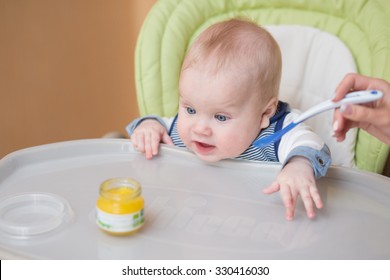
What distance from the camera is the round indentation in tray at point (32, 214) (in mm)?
726

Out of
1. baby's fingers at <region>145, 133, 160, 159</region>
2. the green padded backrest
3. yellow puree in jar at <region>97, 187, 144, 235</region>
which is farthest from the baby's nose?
the green padded backrest

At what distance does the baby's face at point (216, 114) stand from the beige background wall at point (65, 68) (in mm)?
738

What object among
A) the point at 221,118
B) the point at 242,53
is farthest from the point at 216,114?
the point at 242,53

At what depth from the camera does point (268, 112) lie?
989 millimetres

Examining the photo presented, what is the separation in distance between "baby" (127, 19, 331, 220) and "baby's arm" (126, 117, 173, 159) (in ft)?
0.04

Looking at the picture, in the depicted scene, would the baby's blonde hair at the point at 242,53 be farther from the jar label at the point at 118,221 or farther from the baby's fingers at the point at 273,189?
the jar label at the point at 118,221

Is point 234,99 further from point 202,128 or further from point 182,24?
point 182,24

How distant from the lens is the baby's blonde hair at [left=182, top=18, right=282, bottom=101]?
908 mm

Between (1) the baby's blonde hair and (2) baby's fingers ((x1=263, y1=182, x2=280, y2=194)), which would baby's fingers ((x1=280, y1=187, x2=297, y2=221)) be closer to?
(2) baby's fingers ((x1=263, y1=182, x2=280, y2=194))

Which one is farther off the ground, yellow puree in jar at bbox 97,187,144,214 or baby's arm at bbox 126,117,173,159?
yellow puree in jar at bbox 97,187,144,214

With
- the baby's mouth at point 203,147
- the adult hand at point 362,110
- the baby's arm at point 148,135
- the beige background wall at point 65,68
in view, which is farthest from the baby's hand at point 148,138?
the beige background wall at point 65,68

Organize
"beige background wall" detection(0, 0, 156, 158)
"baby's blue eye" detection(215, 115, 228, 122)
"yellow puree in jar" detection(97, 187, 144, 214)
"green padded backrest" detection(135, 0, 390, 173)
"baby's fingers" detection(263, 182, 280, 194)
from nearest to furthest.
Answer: "yellow puree in jar" detection(97, 187, 144, 214), "baby's fingers" detection(263, 182, 280, 194), "baby's blue eye" detection(215, 115, 228, 122), "green padded backrest" detection(135, 0, 390, 173), "beige background wall" detection(0, 0, 156, 158)

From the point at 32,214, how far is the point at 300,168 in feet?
1.43

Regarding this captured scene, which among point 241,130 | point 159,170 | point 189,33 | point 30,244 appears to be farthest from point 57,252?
point 189,33
